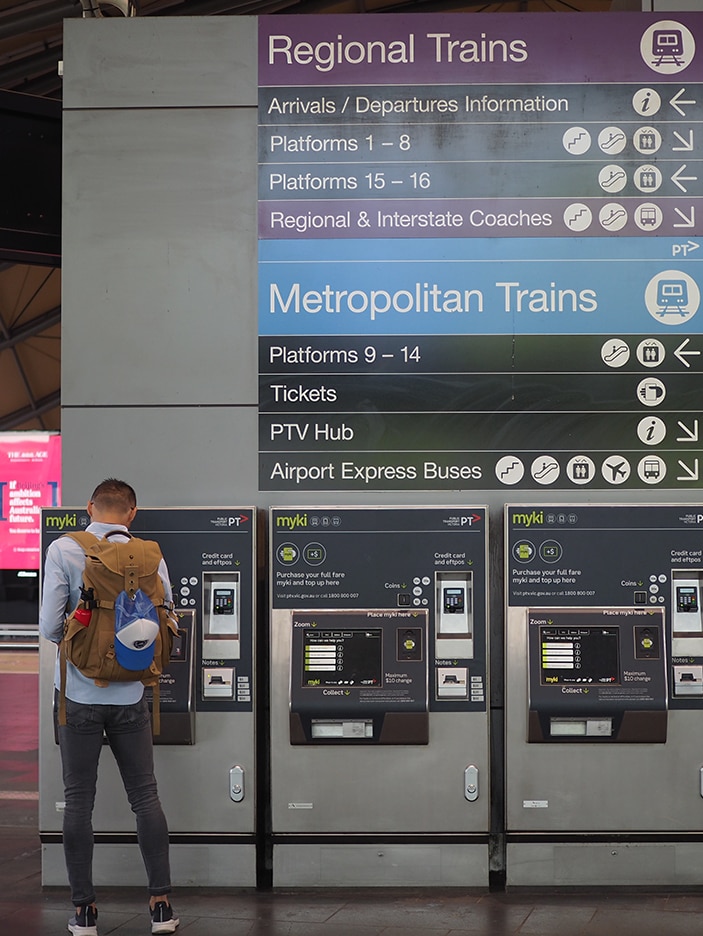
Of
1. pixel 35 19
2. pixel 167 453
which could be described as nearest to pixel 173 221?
pixel 167 453

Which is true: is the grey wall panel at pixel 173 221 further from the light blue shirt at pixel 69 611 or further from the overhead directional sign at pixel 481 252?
the light blue shirt at pixel 69 611

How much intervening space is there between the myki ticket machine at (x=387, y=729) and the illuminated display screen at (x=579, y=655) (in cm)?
29

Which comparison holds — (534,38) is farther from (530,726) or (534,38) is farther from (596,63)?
(530,726)

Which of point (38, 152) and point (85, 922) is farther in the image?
point (38, 152)

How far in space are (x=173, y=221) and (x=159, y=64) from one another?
73 centimetres

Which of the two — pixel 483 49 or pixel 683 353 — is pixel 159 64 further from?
pixel 683 353

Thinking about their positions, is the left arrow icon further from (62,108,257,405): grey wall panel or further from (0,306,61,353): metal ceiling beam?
(0,306,61,353): metal ceiling beam

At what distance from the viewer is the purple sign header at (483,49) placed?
16.6 feet

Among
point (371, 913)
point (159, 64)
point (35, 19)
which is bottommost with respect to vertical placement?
point (371, 913)

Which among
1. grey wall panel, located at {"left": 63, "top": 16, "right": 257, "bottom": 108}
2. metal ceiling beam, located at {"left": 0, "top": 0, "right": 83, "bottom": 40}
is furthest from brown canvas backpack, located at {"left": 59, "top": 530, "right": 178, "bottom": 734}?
metal ceiling beam, located at {"left": 0, "top": 0, "right": 83, "bottom": 40}

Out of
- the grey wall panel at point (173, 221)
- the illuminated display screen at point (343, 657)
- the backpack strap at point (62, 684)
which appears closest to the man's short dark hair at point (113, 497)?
the backpack strap at point (62, 684)

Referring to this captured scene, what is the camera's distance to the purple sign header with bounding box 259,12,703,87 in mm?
5062

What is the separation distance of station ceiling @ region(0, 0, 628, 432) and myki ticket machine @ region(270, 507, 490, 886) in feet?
8.45

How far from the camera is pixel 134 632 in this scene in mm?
4023
